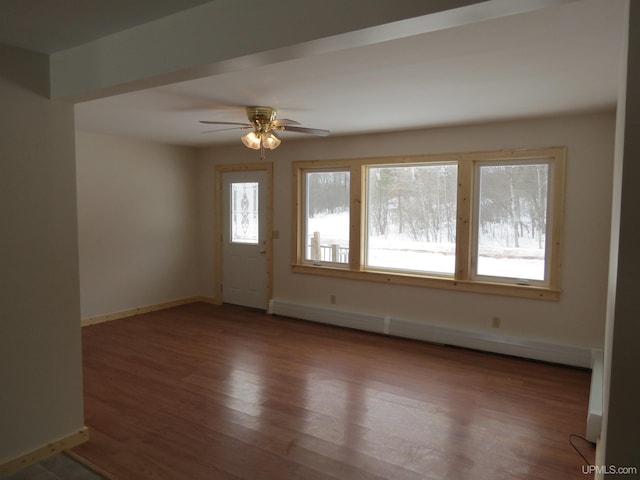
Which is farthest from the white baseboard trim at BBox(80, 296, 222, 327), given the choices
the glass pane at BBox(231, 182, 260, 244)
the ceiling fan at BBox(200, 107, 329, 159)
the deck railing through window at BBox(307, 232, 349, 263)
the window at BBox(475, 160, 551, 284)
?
the window at BBox(475, 160, 551, 284)

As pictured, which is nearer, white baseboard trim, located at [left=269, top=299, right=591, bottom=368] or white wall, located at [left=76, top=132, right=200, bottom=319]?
white baseboard trim, located at [left=269, top=299, right=591, bottom=368]

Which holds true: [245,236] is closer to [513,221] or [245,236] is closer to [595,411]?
[513,221]

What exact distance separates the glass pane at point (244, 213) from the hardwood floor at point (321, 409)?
5.96 feet

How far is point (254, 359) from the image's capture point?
4246mm

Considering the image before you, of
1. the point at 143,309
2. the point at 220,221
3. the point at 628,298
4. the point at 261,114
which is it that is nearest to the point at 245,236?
the point at 220,221

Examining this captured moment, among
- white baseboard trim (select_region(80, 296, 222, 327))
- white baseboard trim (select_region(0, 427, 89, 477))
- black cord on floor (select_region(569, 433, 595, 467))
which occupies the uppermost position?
white baseboard trim (select_region(80, 296, 222, 327))

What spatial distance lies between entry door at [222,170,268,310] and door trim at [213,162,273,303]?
5 cm

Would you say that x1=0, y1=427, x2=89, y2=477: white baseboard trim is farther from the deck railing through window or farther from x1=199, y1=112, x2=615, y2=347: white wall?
the deck railing through window

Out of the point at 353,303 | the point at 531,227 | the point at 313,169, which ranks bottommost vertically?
the point at 353,303

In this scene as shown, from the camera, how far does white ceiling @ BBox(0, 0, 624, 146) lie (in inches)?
84.7

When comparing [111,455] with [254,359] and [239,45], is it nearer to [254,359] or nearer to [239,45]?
[254,359]

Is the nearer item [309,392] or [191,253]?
[309,392]

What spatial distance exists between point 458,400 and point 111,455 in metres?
2.50

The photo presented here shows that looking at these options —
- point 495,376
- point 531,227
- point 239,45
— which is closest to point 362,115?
point 531,227
